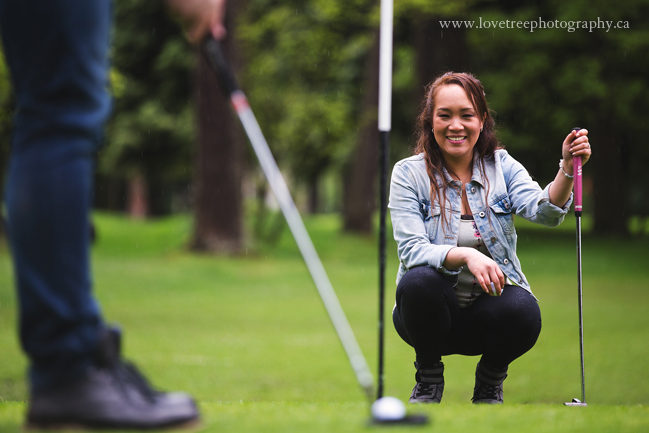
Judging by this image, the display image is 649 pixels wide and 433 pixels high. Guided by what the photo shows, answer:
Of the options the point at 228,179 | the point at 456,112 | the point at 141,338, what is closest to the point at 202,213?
the point at 228,179

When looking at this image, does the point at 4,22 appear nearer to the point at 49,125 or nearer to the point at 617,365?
the point at 49,125

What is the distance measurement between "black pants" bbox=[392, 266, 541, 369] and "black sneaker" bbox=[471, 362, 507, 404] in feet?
0.14

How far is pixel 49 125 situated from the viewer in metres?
1.88

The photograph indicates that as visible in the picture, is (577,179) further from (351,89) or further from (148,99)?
(148,99)

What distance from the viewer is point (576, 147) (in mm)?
3062

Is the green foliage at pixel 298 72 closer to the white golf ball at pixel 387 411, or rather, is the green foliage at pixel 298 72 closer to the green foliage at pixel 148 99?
the green foliage at pixel 148 99

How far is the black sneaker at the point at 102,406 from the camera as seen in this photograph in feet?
6.09

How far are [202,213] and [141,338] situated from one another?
22.9 ft

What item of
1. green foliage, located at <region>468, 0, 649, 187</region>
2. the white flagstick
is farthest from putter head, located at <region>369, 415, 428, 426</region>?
green foliage, located at <region>468, 0, 649, 187</region>

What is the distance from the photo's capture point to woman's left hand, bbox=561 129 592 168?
3.05 metres

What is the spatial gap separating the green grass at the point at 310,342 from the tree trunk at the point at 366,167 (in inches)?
45.9

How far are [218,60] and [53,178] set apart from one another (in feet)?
2.65

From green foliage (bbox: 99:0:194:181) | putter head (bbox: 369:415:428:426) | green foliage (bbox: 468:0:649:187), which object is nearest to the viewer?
putter head (bbox: 369:415:428:426)

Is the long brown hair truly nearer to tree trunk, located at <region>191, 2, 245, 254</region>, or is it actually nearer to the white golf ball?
the white golf ball
